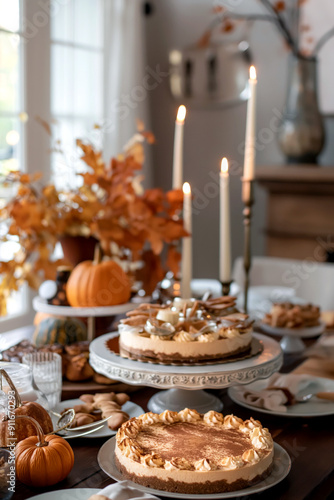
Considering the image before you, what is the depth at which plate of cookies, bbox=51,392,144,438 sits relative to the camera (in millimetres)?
1081

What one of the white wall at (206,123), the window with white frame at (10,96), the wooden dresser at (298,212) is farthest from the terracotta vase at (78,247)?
the white wall at (206,123)

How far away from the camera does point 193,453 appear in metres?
0.90

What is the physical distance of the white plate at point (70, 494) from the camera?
853 millimetres

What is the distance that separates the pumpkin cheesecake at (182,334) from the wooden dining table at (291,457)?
0.15m

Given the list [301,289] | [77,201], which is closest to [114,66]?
[301,289]

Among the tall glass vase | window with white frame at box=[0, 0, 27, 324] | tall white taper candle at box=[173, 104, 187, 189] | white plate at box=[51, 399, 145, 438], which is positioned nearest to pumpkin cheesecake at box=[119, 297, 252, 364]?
white plate at box=[51, 399, 145, 438]

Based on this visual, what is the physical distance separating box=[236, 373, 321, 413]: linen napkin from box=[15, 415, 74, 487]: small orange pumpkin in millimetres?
455

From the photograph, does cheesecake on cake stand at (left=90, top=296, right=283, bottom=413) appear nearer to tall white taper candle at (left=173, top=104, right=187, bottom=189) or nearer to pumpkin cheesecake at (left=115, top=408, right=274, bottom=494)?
pumpkin cheesecake at (left=115, top=408, right=274, bottom=494)

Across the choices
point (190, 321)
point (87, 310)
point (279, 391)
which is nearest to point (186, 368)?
point (190, 321)

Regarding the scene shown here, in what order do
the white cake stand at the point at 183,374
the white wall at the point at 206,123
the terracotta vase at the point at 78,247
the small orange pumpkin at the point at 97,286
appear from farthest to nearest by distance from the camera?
1. the white wall at the point at 206,123
2. the terracotta vase at the point at 78,247
3. the small orange pumpkin at the point at 97,286
4. the white cake stand at the point at 183,374

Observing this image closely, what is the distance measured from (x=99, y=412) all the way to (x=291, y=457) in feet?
1.12

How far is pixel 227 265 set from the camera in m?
1.43

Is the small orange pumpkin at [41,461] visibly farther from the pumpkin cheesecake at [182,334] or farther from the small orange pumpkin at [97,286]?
the small orange pumpkin at [97,286]

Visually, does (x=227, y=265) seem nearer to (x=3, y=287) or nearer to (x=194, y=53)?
(x=3, y=287)
